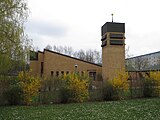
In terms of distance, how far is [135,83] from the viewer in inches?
912

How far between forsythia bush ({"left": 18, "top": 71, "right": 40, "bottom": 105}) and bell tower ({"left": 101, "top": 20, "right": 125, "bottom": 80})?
16.2m

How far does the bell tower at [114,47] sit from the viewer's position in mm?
34188

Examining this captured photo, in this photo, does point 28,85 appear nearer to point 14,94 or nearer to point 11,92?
point 14,94

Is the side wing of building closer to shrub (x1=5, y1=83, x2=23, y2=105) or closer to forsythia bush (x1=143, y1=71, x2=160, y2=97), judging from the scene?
forsythia bush (x1=143, y1=71, x2=160, y2=97)

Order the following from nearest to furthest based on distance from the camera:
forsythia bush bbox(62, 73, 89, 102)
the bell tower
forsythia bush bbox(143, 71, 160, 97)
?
forsythia bush bbox(62, 73, 89, 102), forsythia bush bbox(143, 71, 160, 97), the bell tower

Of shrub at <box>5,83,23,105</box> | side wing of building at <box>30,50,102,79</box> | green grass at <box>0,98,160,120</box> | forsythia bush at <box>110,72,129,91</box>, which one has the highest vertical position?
side wing of building at <box>30,50,102,79</box>

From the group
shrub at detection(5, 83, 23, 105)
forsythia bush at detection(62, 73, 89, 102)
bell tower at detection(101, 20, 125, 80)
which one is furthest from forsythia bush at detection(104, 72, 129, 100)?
bell tower at detection(101, 20, 125, 80)

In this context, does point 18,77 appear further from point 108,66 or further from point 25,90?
point 108,66

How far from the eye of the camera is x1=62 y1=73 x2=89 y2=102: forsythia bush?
2017 cm

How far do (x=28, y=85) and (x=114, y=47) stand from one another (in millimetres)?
17774

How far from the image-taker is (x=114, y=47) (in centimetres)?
3459

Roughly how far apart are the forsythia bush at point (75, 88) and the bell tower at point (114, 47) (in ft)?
45.9

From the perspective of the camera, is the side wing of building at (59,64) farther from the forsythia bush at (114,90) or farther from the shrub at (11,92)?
the shrub at (11,92)

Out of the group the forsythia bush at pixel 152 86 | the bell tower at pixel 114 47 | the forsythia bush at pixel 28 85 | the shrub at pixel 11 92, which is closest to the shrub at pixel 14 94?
the shrub at pixel 11 92
